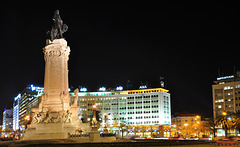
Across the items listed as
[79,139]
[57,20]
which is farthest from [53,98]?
[57,20]

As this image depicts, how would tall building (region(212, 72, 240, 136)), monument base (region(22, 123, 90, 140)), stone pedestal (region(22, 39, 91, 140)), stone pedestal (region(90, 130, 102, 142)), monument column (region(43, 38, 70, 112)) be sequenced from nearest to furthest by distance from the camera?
stone pedestal (region(90, 130, 102, 142)) < monument base (region(22, 123, 90, 140)) < stone pedestal (region(22, 39, 91, 140)) < monument column (region(43, 38, 70, 112)) < tall building (region(212, 72, 240, 136))

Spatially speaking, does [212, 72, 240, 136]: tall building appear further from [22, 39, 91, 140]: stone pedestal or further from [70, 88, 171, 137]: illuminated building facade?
[22, 39, 91, 140]: stone pedestal

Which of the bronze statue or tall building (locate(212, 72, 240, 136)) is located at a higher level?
the bronze statue

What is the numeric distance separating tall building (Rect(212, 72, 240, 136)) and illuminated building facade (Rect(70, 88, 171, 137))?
100ft

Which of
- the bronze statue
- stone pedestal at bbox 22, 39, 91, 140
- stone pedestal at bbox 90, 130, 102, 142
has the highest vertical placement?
the bronze statue

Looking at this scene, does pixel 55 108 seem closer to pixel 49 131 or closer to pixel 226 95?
pixel 49 131

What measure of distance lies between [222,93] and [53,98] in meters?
107

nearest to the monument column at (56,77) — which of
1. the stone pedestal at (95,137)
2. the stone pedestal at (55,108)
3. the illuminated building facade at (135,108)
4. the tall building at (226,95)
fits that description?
the stone pedestal at (55,108)

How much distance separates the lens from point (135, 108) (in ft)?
562

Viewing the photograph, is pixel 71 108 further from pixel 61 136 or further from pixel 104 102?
pixel 104 102

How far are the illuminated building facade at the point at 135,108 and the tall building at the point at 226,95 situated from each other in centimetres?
3058

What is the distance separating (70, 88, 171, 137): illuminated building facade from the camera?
164m

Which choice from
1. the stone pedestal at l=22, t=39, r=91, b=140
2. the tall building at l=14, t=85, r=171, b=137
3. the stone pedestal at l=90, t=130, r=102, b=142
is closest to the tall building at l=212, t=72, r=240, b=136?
the tall building at l=14, t=85, r=171, b=137

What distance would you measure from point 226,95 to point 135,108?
51171 mm
